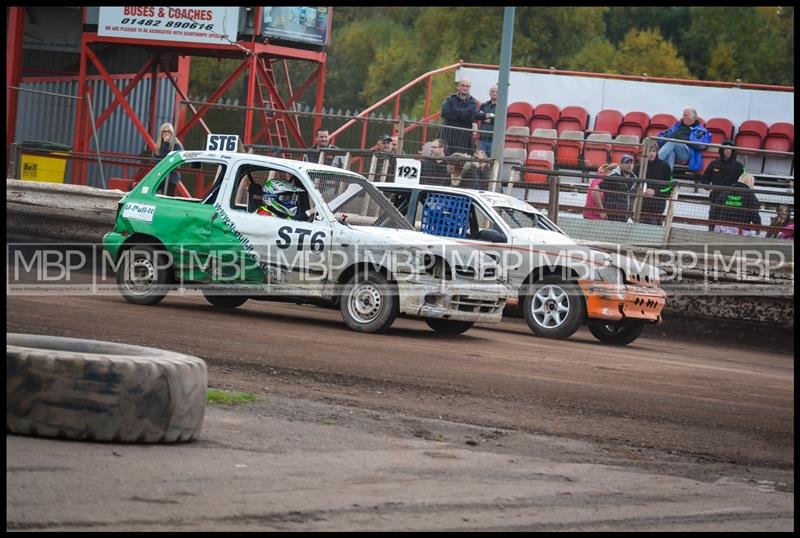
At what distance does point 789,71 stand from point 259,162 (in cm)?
4869

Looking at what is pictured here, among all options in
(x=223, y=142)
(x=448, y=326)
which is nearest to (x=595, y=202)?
(x=448, y=326)

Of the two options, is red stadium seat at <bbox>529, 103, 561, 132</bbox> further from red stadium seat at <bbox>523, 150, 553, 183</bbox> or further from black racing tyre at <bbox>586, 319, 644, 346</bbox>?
black racing tyre at <bbox>586, 319, 644, 346</bbox>

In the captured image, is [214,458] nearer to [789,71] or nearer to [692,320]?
[692,320]

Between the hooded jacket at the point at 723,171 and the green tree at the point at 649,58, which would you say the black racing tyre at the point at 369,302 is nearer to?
the hooded jacket at the point at 723,171

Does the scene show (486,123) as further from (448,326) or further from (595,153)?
(448,326)

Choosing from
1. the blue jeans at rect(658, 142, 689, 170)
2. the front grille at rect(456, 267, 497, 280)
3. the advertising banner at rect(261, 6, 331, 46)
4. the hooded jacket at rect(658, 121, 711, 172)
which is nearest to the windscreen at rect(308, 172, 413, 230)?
the front grille at rect(456, 267, 497, 280)

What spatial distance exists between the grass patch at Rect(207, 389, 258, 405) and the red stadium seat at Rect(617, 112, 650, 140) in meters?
19.0

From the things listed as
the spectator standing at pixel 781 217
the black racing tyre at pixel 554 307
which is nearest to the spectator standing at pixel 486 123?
the spectator standing at pixel 781 217

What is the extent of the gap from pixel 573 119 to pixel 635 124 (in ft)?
4.65

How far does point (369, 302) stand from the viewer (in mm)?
13117

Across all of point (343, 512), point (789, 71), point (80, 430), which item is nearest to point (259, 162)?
point (80, 430)

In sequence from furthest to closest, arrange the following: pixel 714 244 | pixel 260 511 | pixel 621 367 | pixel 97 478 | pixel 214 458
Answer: pixel 714 244, pixel 621 367, pixel 214 458, pixel 97 478, pixel 260 511

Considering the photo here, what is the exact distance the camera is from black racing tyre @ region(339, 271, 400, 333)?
13.0 metres

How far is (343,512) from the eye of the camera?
5387 millimetres
